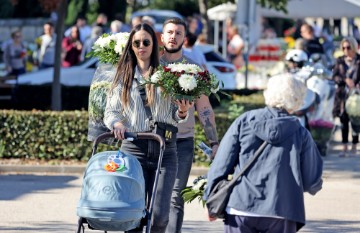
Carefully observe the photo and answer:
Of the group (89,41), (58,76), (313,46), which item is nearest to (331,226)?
(58,76)

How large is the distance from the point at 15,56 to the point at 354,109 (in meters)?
12.4

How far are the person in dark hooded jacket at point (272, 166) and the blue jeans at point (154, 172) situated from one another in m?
1.27

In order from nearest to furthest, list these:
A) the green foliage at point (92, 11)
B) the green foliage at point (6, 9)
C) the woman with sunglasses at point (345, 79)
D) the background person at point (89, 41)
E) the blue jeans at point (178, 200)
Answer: the blue jeans at point (178, 200)
the woman with sunglasses at point (345, 79)
the background person at point (89, 41)
the green foliage at point (6, 9)
the green foliage at point (92, 11)

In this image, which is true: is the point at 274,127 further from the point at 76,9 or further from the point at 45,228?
the point at 76,9

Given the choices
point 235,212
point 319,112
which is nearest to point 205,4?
point 319,112

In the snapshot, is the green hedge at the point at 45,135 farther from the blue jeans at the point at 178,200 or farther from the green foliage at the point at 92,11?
the green foliage at the point at 92,11

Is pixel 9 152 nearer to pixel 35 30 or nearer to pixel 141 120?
pixel 141 120

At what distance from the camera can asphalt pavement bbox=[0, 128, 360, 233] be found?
10.7m

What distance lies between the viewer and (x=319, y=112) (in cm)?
1694

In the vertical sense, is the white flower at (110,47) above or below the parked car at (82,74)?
above

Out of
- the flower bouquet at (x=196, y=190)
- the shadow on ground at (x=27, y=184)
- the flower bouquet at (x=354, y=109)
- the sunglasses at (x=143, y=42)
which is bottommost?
the shadow on ground at (x=27, y=184)

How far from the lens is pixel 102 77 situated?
8.46 meters

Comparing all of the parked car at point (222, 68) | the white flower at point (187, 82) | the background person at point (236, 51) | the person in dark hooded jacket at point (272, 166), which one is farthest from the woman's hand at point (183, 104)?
the background person at point (236, 51)

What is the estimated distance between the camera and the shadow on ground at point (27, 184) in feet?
42.1
